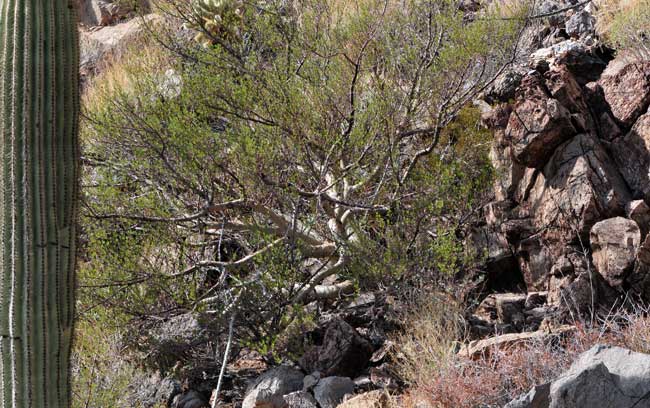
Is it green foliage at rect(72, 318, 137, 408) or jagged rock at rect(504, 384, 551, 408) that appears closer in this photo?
jagged rock at rect(504, 384, 551, 408)

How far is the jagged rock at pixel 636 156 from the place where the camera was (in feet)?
21.1

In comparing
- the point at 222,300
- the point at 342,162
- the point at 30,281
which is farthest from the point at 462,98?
the point at 30,281

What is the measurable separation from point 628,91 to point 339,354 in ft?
11.1

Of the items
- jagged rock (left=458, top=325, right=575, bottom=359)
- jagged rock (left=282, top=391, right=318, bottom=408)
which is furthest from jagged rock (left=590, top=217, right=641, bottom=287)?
jagged rock (left=282, top=391, right=318, bottom=408)

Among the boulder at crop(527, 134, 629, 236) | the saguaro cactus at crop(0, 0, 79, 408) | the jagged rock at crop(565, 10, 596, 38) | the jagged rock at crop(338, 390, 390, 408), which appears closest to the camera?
the saguaro cactus at crop(0, 0, 79, 408)

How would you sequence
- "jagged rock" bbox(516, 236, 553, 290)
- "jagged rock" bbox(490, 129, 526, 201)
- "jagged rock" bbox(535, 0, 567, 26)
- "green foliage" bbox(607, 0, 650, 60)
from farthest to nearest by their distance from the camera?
"jagged rock" bbox(535, 0, 567, 26) → "green foliage" bbox(607, 0, 650, 60) → "jagged rock" bbox(490, 129, 526, 201) → "jagged rock" bbox(516, 236, 553, 290)

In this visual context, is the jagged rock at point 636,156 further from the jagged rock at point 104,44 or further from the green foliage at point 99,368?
the jagged rock at point 104,44

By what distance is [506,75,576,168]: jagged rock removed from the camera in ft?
21.9

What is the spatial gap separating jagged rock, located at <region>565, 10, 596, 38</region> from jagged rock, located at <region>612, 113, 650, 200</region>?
2.76 meters

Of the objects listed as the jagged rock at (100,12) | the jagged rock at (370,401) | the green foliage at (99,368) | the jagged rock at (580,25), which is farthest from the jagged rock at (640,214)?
the jagged rock at (100,12)

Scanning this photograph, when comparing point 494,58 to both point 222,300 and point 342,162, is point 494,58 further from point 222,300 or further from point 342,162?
point 222,300

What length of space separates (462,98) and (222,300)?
319cm

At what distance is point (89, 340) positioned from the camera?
6.28 m

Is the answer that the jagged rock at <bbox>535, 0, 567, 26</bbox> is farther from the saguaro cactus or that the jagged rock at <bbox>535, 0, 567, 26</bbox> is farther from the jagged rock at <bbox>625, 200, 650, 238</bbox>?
the saguaro cactus
